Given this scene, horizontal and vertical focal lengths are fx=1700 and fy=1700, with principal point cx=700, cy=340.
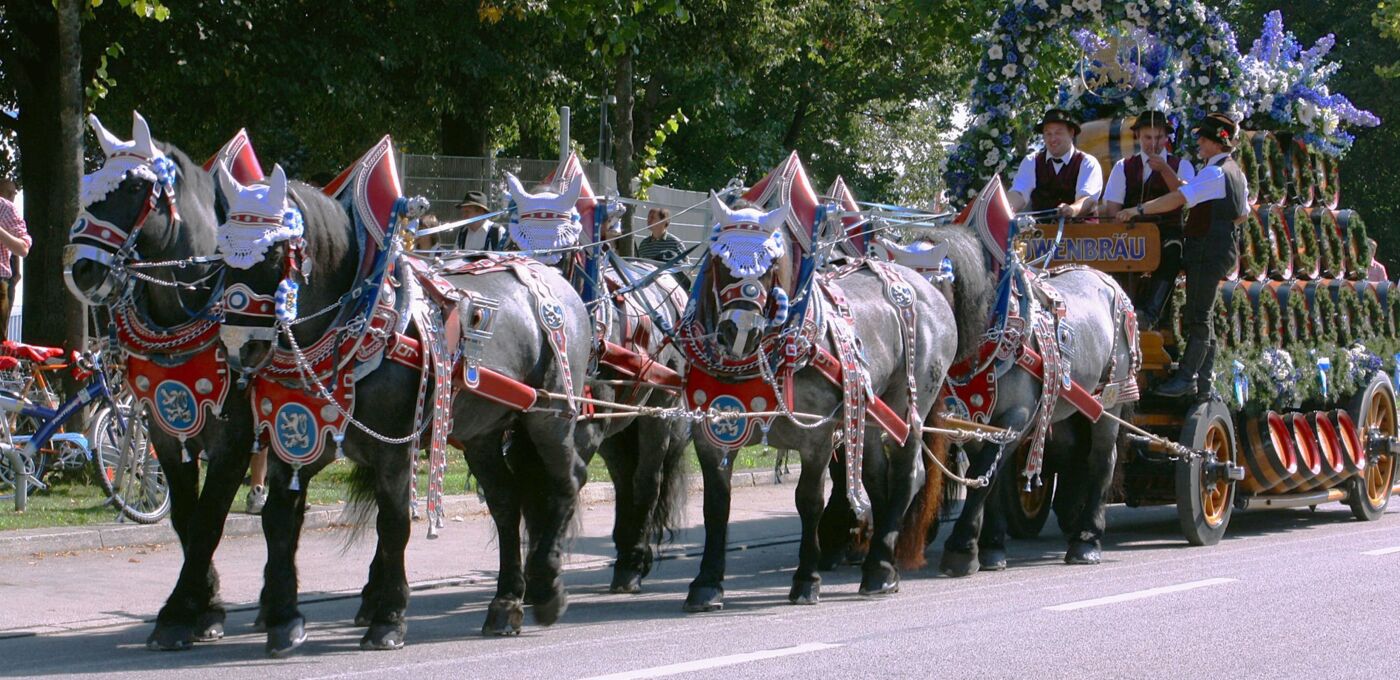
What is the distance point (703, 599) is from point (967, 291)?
2765 mm

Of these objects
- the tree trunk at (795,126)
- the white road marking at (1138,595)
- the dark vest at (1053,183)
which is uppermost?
the tree trunk at (795,126)

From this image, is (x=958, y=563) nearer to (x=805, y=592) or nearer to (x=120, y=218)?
(x=805, y=592)

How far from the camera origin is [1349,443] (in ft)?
41.0

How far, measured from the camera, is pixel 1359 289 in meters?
13.0

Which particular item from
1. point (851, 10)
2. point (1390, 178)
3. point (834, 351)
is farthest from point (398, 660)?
point (1390, 178)

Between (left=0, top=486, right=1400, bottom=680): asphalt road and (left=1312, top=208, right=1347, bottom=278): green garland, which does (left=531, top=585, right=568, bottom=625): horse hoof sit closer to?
(left=0, top=486, right=1400, bottom=680): asphalt road

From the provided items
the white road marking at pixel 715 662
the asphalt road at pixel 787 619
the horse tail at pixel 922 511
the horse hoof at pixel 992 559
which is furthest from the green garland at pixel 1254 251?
the white road marking at pixel 715 662

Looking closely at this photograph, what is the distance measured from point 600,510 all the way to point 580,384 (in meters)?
5.15

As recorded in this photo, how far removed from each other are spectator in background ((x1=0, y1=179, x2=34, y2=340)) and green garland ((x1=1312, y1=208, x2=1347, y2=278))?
916 centimetres

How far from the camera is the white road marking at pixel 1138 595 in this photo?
28.0 ft

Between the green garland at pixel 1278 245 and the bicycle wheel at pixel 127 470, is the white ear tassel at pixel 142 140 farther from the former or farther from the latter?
the green garland at pixel 1278 245

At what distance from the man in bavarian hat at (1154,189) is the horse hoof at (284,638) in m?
6.53

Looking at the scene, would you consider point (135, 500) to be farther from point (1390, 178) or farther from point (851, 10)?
point (1390, 178)

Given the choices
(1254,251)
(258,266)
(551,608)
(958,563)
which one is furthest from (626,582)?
(1254,251)
